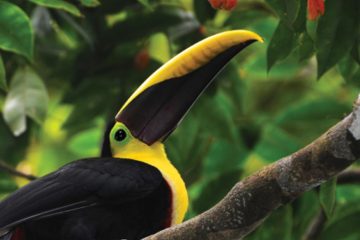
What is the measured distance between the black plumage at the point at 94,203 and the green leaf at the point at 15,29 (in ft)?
1.75

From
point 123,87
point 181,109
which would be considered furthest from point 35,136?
point 181,109

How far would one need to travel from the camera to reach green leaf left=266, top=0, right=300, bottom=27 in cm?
347

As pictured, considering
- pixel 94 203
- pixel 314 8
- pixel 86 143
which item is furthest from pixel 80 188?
pixel 86 143

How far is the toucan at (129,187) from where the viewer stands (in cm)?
388

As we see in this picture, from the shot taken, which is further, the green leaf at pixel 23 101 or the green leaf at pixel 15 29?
the green leaf at pixel 23 101

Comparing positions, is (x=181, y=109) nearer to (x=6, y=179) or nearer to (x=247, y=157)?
(x=6, y=179)

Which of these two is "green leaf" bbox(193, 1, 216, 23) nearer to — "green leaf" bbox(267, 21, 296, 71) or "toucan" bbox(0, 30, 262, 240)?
"toucan" bbox(0, 30, 262, 240)

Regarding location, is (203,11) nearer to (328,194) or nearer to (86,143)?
(328,194)

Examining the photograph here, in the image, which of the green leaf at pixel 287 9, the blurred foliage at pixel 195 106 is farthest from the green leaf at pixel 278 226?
the green leaf at pixel 287 9

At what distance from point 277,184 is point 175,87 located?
1.37 metres

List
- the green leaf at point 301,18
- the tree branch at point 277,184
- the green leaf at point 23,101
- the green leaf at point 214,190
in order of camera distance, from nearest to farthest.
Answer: the tree branch at point 277,184
the green leaf at point 301,18
the green leaf at point 23,101
the green leaf at point 214,190

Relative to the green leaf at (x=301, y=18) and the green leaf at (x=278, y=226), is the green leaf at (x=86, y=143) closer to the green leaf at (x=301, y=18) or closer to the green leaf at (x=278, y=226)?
the green leaf at (x=278, y=226)

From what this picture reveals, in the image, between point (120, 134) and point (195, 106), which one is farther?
point (195, 106)

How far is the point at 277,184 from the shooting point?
9.47ft
